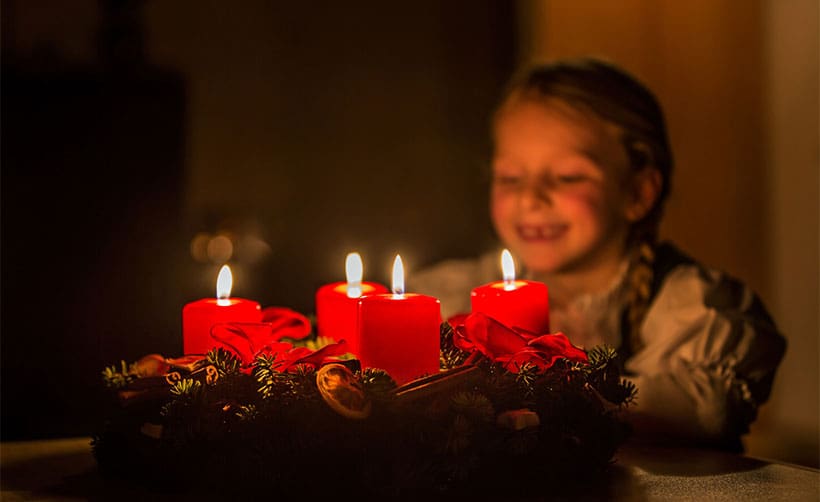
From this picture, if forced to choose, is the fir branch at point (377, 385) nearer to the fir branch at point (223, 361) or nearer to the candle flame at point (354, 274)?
the fir branch at point (223, 361)

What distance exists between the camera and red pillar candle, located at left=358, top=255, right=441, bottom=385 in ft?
2.76

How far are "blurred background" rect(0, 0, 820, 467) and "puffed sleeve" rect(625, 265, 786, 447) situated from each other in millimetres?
470

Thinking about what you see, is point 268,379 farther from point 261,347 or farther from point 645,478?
point 645,478

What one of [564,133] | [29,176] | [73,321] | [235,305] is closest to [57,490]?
[235,305]

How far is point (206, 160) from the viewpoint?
166 centimetres

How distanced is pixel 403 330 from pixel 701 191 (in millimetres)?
1251

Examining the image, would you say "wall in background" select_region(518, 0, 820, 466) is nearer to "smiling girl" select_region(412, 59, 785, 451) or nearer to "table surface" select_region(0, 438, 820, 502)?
"smiling girl" select_region(412, 59, 785, 451)

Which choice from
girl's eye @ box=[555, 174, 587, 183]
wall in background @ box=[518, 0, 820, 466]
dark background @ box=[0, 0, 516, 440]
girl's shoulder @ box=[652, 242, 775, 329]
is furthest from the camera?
wall in background @ box=[518, 0, 820, 466]

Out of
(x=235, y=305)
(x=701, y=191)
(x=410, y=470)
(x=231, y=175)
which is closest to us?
(x=410, y=470)

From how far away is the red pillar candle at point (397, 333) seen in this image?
84 centimetres

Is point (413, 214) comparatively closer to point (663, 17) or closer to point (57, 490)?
point (663, 17)

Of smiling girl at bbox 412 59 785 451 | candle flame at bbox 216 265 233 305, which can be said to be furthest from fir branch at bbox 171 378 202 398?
smiling girl at bbox 412 59 785 451

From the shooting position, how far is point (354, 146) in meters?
1.75

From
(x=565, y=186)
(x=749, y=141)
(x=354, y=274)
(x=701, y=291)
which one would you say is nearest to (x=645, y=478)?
(x=354, y=274)
